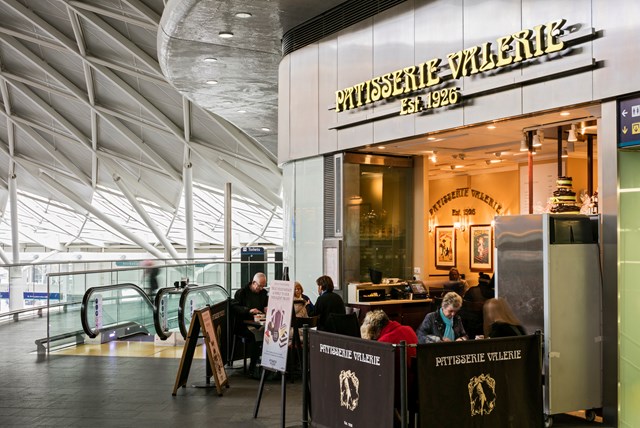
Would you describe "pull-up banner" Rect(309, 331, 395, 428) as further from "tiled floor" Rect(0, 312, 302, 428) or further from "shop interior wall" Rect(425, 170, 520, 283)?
"shop interior wall" Rect(425, 170, 520, 283)

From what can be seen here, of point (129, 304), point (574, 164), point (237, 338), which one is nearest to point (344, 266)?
point (237, 338)

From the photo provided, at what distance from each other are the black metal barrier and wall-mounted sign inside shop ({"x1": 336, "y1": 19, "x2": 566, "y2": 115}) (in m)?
4.20

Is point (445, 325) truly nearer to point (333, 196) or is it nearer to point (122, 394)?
point (122, 394)

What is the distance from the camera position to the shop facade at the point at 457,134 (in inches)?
341

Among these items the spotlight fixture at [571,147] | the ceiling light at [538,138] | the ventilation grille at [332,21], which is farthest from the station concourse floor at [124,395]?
the ventilation grille at [332,21]

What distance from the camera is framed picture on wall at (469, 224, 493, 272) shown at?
60.4 ft

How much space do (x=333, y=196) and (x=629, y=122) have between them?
252 inches

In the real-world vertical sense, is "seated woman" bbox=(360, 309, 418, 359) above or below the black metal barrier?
above

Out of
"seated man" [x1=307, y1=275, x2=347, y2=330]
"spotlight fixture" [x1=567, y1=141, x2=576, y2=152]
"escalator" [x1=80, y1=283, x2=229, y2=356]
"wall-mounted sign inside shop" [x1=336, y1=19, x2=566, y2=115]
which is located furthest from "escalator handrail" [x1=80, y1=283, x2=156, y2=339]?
"spotlight fixture" [x1=567, y1=141, x2=576, y2=152]

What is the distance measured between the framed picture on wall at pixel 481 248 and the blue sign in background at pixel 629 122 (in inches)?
388

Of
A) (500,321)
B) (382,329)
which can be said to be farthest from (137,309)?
(382,329)

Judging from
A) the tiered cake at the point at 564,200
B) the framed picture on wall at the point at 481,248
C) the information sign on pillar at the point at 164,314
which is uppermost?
the tiered cake at the point at 564,200

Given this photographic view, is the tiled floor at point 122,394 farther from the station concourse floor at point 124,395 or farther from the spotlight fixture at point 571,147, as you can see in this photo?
the spotlight fixture at point 571,147

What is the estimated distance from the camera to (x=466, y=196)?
18.9m
